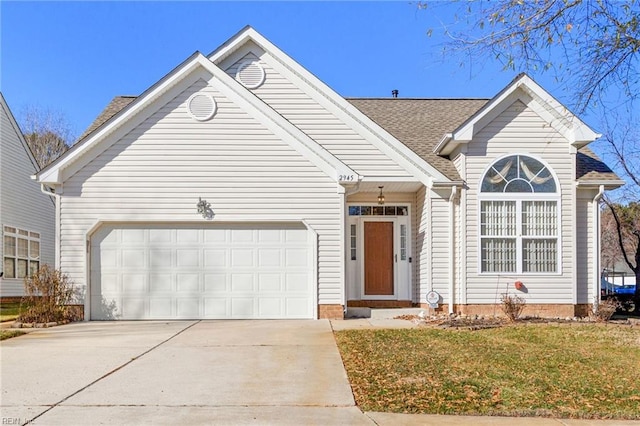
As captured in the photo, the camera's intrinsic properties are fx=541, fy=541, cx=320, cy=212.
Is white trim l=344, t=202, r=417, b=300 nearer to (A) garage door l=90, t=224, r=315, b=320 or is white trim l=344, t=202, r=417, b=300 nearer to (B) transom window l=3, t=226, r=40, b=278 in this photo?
(A) garage door l=90, t=224, r=315, b=320

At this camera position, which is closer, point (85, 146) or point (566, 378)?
point (566, 378)

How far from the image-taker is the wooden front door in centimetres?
1400

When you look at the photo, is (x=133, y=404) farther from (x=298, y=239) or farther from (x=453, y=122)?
(x=453, y=122)

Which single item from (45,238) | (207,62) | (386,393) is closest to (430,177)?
(207,62)

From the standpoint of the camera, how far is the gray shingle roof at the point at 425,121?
12.9 meters

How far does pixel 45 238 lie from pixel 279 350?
17046 mm

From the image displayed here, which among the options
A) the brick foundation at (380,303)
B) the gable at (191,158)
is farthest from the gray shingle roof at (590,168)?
the gable at (191,158)

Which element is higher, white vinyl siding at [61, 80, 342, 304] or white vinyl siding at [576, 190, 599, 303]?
white vinyl siding at [61, 80, 342, 304]

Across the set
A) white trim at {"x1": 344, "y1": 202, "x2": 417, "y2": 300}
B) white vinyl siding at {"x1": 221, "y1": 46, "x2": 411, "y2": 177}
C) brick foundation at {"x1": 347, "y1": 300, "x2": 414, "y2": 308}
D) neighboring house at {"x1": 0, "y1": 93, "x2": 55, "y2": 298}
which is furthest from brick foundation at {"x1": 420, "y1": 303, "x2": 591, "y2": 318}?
neighboring house at {"x1": 0, "y1": 93, "x2": 55, "y2": 298}

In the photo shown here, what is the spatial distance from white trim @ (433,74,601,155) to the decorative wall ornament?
5545 mm

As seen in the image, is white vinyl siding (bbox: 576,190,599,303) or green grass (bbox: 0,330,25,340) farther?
white vinyl siding (bbox: 576,190,599,303)

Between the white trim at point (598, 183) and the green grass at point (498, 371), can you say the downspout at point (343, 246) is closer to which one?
the green grass at point (498, 371)

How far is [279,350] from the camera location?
8281 millimetres

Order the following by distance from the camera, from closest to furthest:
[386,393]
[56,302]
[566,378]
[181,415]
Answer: [181,415]
[386,393]
[566,378]
[56,302]
